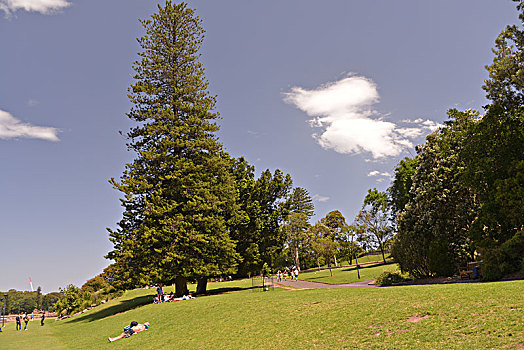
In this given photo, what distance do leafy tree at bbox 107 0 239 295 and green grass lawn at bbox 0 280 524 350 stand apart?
27.5 feet

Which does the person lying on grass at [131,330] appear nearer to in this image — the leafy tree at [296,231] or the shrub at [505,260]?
the shrub at [505,260]

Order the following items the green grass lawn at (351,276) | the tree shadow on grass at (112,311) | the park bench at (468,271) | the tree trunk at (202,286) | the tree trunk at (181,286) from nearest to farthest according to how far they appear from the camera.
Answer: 1. the park bench at (468,271)
2. the tree trunk at (181,286)
3. the tree shadow on grass at (112,311)
4. the tree trunk at (202,286)
5. the green grass lawn at (351,276)

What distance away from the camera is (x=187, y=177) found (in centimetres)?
3406

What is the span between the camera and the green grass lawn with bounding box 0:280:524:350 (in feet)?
33.3

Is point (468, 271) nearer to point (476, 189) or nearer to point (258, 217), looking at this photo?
point (476, 189)

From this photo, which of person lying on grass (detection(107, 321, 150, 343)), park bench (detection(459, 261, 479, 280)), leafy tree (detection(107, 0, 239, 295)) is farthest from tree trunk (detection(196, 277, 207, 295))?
park bench (detection(459, 261, 479, 280))

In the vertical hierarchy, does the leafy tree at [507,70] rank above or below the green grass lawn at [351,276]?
above

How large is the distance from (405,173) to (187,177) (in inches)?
1301

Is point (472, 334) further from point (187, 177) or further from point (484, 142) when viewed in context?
point (187, 177)

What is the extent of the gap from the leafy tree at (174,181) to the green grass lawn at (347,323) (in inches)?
330

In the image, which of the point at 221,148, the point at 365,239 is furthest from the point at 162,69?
the point at 365,239

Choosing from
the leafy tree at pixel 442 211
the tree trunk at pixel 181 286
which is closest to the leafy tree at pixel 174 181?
the tree trunk at pixel 181 286

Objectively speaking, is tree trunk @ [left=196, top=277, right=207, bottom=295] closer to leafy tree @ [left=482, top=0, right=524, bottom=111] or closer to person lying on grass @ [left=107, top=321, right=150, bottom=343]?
person lying on grass @ [left=107, top=321, right=150, bottom=343]

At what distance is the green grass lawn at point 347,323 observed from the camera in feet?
33.3
